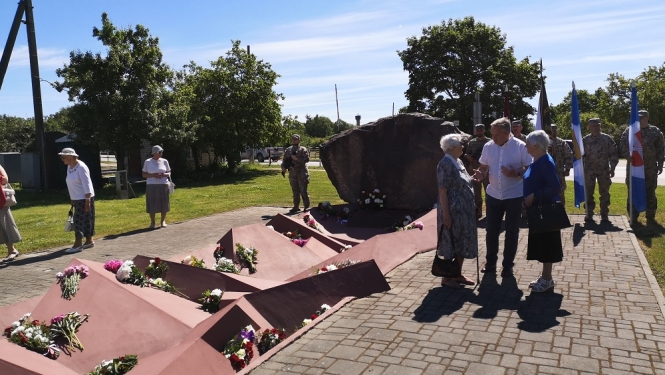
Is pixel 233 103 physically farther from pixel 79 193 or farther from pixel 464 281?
pixel 464 281

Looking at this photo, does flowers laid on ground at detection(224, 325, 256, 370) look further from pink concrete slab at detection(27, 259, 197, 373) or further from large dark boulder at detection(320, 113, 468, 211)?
large dark boulder at detection(320, 113, 468, 211)

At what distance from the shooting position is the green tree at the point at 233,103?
2744 cm

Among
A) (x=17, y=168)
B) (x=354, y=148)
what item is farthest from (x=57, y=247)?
(x=17, y=168)

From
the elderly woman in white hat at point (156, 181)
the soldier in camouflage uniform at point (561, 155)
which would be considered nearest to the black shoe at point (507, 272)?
the soldier in camouflage uniform at point (561, 155)

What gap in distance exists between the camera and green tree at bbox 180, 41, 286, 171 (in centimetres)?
2744

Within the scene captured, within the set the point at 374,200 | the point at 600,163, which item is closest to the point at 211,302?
the point at 374,200

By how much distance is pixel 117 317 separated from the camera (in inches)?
196

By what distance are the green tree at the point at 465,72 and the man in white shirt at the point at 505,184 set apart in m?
36.6

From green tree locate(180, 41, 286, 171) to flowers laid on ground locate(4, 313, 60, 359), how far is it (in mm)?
22474

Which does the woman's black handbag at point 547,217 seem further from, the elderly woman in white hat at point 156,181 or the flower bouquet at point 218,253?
the elderly woman in white hat at point 156,181

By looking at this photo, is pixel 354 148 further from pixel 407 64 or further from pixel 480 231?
pixel 407 64

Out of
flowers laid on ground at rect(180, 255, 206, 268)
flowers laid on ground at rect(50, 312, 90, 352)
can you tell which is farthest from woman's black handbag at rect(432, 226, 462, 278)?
flowers laid on ground at rect(50, 312, 90, 352)

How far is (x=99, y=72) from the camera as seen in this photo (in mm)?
21500

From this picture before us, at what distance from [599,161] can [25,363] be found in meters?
9.46
